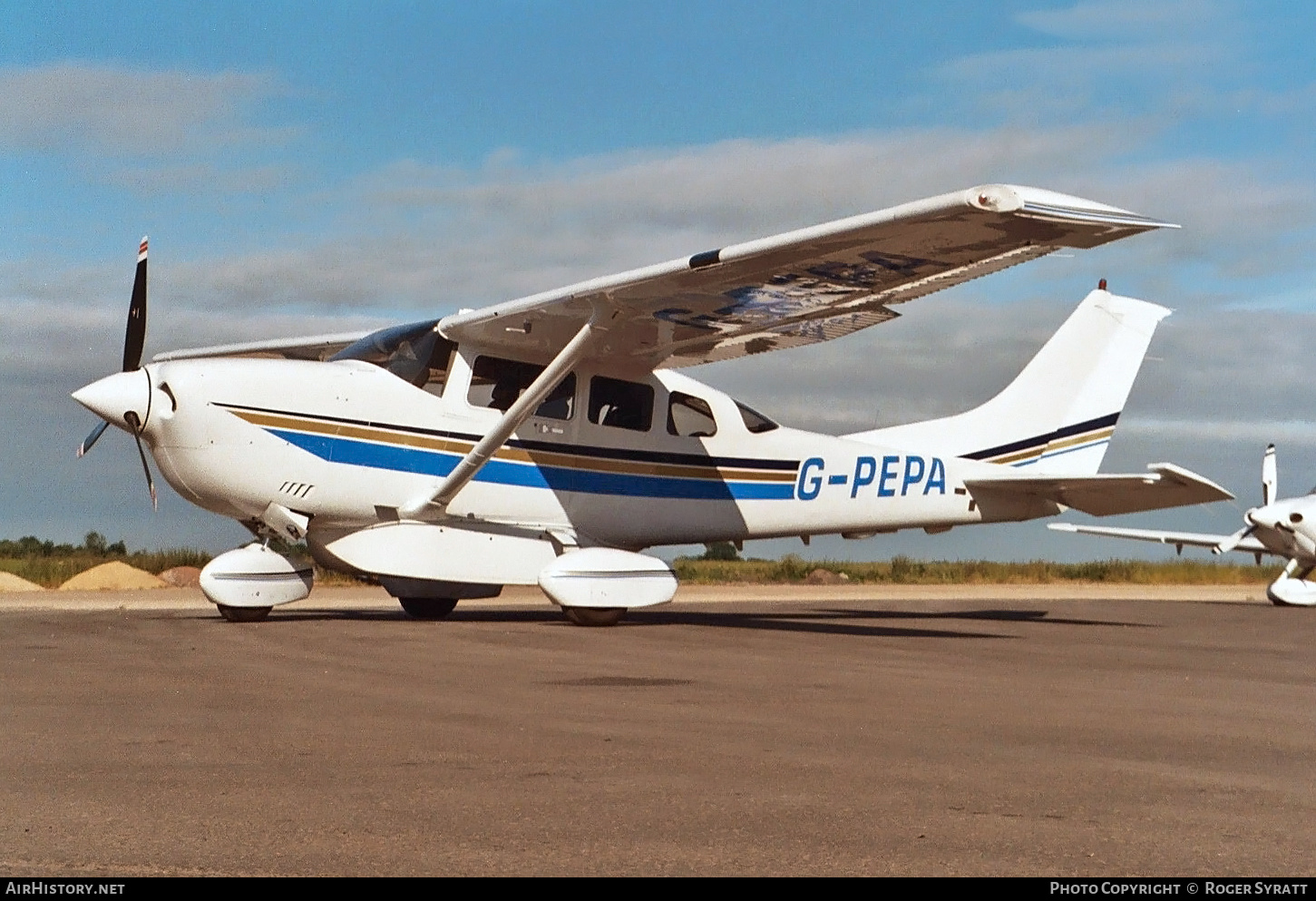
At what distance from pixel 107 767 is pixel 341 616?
9.92m

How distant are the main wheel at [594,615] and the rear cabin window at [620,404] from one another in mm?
2213

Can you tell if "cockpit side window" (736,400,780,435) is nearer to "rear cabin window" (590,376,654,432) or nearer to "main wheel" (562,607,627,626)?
"rear cabin window" (590,376,654,432)

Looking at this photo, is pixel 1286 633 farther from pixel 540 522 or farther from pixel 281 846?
pixel 281 846

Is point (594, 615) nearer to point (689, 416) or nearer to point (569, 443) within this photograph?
point (569, 443)

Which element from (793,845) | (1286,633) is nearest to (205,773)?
(793,845)

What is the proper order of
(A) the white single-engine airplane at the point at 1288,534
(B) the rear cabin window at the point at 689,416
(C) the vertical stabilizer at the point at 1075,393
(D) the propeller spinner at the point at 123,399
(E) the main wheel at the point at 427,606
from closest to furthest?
(D) the propeller spinner at the point at 123,399 < (E) the main wheel at the point at 427,606 < (B) the rear cabin window at the point at 689,416 < (C) the vertical stabilizer at the point at 1075,393 < (A) the white single-engine airplane at the point at 1288,534

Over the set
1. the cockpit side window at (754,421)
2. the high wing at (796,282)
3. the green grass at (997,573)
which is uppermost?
the high wing at (796,282)

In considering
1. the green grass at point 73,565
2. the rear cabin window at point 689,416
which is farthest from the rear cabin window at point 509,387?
the green grass at point 73,565

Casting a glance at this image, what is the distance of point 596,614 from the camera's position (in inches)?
523

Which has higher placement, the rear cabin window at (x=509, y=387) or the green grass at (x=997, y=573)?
the rear cabin window at (x=509, y=387)

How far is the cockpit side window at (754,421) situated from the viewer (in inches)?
612

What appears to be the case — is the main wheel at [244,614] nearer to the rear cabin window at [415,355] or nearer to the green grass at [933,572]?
the rear cabin window at [415,355]

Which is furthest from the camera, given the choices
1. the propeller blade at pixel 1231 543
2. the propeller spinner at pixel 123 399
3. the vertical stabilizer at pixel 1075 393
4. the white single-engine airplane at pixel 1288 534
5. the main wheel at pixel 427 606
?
the propeller blade at pixel 1231 543

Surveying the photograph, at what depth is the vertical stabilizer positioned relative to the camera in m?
17.1
